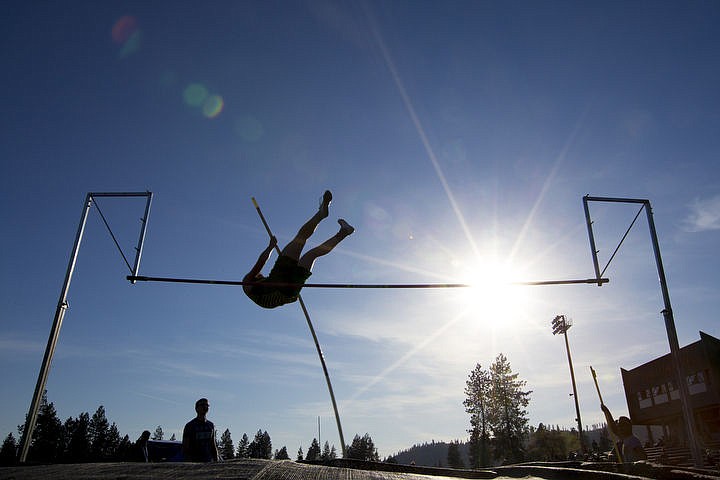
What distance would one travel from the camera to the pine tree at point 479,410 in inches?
1793

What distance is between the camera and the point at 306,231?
655 centimetres

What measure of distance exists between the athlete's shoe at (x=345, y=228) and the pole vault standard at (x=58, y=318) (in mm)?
3626

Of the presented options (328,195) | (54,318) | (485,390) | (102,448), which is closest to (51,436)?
(102,448)

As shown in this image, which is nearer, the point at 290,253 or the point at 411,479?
the point at 411,479

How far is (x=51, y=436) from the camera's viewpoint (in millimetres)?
60594

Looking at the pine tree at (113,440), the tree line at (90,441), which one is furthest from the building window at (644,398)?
the pine tree at (113,440)

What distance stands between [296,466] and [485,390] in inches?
1865

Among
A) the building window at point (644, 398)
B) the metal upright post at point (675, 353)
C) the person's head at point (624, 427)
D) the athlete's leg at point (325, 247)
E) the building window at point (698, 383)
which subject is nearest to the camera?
the person's head at point (624, 427)

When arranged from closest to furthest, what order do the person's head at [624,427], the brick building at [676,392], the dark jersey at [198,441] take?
the dark jersey at [198,441], the person's head at [624,427], the brick building at [676,392]

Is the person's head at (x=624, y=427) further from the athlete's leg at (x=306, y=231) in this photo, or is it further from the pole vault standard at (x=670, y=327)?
the athlete's leg at (x=306, y=231)

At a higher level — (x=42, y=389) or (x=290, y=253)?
(x=290, y=253)

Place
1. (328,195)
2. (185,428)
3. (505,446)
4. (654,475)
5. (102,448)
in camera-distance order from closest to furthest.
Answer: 1. (654,475)
2. (185,428)
3. (328,195)
4. (505,446)
5. (102,448)

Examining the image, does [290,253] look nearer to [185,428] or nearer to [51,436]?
[185,428]

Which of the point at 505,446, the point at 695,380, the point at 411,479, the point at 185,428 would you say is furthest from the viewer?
the point at 505,446
